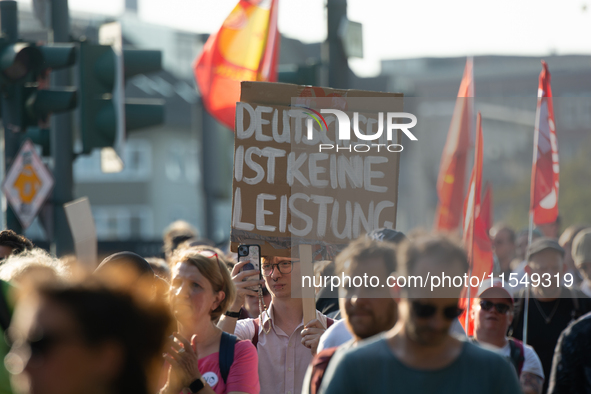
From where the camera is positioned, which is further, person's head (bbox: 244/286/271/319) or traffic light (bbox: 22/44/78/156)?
traffic light (bbox: 22/44/78/156)

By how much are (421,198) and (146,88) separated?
4081 centimetres

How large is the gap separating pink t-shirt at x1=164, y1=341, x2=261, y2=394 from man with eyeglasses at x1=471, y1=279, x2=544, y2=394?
136cm

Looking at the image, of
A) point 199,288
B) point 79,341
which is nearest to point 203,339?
point 199,288

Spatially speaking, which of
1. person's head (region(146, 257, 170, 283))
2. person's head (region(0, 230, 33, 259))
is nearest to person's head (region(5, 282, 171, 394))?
person's head (region(0, 230, 33, 259))

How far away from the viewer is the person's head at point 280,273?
4531 mm

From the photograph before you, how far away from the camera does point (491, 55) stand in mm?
92750

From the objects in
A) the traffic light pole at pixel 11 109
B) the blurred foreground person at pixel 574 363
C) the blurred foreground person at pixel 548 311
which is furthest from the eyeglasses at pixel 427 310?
the traffic light pole at pixel 11 109

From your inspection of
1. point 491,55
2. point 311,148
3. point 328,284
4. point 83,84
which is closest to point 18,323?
point 311,148

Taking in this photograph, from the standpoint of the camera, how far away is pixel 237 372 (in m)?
3.82

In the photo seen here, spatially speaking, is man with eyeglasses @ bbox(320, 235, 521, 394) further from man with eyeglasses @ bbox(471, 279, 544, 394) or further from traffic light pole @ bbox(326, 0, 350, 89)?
traffic light pole @ bbox(326, 0, 350, 89)

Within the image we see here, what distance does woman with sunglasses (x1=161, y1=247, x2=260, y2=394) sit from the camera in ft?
11.9

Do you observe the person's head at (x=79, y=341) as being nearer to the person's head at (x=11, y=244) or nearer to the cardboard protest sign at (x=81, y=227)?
the person's head at (x=11, y=244)

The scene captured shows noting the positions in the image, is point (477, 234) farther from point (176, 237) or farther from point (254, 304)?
point (176, 237)

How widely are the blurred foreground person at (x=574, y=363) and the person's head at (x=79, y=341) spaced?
1735 mm
